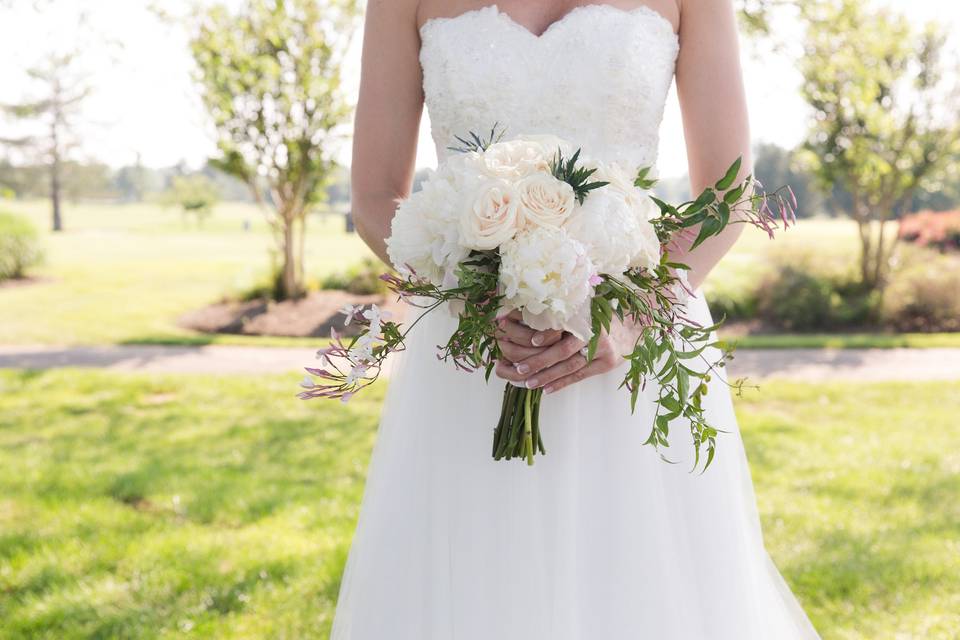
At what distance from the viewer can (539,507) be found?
2.17 metres

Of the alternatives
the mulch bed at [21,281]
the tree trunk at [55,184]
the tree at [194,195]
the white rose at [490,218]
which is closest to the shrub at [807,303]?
the white rose at [490,218]

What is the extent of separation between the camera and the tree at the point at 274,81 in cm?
1361

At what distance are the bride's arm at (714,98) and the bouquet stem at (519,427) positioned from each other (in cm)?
60

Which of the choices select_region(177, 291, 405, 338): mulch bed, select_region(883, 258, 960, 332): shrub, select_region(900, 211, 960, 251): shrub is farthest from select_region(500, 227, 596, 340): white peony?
select_region(900, 211, 960, 251): shrub

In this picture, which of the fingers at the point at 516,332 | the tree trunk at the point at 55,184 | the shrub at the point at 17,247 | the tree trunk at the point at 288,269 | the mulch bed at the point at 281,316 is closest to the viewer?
the fingers at the point at 516,332

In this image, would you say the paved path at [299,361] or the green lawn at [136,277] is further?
the green lawn at [136,277]

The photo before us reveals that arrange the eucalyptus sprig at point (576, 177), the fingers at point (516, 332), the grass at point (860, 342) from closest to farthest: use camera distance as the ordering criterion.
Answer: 1. the eucalyptus sprig at point (576, 177)
2. the fingers at point (516, 332)
3. the grass at point (860, 342)

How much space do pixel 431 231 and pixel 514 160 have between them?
0.77 ft

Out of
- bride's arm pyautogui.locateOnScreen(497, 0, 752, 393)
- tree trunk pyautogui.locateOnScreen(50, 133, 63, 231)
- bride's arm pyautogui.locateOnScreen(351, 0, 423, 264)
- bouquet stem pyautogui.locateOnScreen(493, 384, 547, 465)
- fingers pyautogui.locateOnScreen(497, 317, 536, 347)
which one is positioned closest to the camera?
fingers pyautogui.locateOnScreen(497, 317, 536, 347)

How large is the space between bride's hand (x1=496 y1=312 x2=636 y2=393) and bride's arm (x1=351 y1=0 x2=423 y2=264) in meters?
0.69

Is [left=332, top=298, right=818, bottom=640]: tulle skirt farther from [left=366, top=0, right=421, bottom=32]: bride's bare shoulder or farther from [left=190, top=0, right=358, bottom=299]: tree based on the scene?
[left=190, top=0, right=358, bottom=299]: tree

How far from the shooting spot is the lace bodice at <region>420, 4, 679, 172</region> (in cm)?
230

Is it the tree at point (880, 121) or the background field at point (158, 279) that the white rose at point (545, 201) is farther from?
the tree at point (880, 121)

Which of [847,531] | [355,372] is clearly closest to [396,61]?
[355,372]
